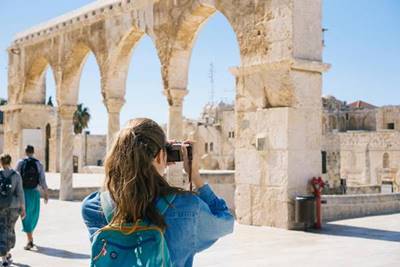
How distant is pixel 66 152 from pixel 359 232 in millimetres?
9344

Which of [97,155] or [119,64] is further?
[97,155]

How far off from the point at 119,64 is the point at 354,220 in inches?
292

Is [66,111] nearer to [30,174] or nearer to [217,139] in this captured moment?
[30,174]

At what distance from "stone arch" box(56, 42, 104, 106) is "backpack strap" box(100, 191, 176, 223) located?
512 inches

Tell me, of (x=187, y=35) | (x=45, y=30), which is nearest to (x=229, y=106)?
(x=45, y=30)

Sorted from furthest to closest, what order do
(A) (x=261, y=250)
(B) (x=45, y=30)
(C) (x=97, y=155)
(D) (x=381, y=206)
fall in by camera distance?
1. (C) (x=97, y=155)
2. (B) (x=45, y=30)
3. (D) (x=381, y=206)
4. (A) (x=261, y=250)

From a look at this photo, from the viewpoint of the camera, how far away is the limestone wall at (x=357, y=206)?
30.2ft

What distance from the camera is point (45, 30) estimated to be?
15.6 m

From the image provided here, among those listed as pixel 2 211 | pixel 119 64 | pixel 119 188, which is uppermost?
pixel 119 64

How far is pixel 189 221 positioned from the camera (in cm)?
176

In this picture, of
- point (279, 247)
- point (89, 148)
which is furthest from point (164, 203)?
point (89, 148)

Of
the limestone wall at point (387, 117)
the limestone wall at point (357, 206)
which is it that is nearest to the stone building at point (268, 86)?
the limestone wall at point (357, 206)

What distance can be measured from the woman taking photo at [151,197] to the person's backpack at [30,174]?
544 cm

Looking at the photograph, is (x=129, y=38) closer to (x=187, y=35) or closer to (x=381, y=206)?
(x=187, y=35)
